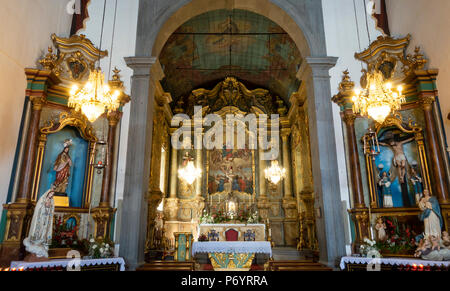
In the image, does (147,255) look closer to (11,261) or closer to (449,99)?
(11,261)

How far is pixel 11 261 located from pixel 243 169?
9042 millimetres

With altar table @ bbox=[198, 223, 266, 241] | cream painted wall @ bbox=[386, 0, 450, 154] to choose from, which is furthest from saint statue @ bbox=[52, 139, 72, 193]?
cream painted wall @ bbox=[386, 0, 450, 154]

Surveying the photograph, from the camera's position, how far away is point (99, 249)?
18.4 feet

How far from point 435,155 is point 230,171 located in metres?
8.03

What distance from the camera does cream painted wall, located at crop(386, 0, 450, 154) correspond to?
19.7 feet

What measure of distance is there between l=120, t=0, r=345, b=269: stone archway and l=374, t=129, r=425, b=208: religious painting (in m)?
1.03

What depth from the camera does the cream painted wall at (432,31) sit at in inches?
236

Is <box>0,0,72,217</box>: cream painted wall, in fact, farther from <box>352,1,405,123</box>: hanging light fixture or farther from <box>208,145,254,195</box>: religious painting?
<box>208,145,254,195</box>: religious painting

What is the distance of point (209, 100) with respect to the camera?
538 inches

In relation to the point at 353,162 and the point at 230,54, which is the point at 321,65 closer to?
the point at 353,162

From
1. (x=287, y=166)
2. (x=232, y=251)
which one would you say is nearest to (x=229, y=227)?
(x=232, y=251)

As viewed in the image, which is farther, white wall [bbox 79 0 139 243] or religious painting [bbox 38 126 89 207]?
white wall [bbox 79 0 139 243]

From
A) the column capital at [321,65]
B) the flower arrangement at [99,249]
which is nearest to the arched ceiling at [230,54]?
the column capital at [321,65]
